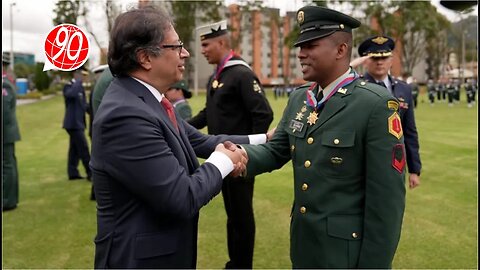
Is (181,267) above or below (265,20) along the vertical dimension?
→ below

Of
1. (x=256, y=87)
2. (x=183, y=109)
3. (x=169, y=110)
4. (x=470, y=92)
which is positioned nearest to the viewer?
(x=169, y=110)

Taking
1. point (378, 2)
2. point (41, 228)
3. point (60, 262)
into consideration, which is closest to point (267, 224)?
point (60, 262)

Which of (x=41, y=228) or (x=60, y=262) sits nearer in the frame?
(x=60, y=262)

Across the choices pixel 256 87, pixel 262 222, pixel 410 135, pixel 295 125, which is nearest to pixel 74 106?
pixel 262 222

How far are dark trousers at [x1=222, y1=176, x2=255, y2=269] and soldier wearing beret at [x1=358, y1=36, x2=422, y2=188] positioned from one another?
173 cm

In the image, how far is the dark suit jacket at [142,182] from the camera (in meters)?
1.75

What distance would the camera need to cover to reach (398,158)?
2170mm

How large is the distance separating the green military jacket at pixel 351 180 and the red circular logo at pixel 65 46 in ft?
3.74

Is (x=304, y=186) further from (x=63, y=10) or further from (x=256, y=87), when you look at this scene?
(x=63, y=10)

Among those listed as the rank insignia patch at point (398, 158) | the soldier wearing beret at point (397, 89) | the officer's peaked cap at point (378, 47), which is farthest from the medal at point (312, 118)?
the officer's peaked cap at point (378, 47)

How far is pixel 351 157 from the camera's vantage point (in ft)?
7.30

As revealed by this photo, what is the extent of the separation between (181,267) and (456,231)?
12.8 ft

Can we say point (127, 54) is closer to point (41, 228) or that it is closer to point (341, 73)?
point (341, 73)

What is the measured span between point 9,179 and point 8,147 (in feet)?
1.41
